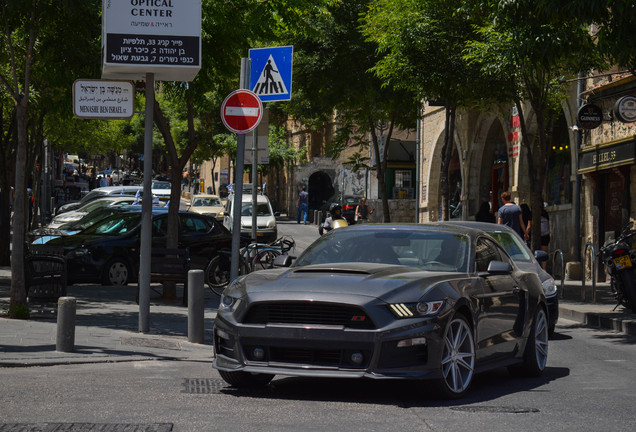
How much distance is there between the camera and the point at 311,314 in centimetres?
802

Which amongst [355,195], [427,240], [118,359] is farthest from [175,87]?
[355,195]

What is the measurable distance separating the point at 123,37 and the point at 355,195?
46752 mm

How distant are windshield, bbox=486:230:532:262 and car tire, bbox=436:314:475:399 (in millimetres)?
5321

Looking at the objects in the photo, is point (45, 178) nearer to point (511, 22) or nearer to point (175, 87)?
point (175, 87)

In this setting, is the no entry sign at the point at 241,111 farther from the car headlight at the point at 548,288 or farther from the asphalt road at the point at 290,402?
the car headlight at the point at 548,288

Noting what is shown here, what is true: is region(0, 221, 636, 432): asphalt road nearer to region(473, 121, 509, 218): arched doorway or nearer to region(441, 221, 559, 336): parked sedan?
region(441, 221, 559, 336): parked sedan

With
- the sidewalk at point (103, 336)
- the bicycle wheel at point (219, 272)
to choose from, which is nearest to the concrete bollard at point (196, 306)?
the sidewalk at point (103, 336)

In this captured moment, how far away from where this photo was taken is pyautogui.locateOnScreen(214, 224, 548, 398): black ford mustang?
789 cm

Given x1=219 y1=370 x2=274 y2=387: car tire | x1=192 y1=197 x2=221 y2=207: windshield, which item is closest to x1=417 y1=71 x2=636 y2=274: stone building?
x1=219 y1=370 x2=274 y2=387: car tire

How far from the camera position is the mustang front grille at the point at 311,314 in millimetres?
7918

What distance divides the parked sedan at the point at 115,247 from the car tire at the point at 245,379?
1210cm

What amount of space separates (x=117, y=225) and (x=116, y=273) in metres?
1.14

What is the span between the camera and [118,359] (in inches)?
414

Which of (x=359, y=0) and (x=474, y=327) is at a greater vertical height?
(x=359, y=0)
